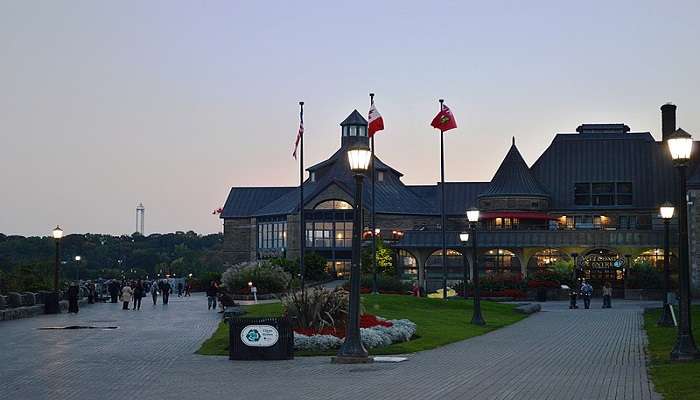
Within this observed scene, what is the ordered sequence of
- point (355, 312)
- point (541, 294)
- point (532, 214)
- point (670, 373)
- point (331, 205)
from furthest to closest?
point (331, 205) → point (532, 214) → point (541, 294) → point (355, 312) → point (670, 373)

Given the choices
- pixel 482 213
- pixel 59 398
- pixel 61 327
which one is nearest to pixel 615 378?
pixel 59 398

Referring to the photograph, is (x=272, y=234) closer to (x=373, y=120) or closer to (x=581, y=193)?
(x=581, y=193)

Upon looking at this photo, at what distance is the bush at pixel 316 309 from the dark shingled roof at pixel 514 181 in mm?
63511

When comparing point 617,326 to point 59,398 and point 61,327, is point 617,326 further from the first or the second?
point 59,398

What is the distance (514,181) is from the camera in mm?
90875

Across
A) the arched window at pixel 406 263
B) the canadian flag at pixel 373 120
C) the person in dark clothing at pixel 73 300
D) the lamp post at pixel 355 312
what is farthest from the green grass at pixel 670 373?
the arched window at pixel 406 263

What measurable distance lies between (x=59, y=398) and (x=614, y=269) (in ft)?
223

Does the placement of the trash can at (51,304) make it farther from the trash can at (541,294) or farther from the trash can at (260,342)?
the trash can at (541,294)

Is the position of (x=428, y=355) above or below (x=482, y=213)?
below

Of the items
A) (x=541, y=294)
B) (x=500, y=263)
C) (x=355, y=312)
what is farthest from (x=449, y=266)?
(x=355, y=312)

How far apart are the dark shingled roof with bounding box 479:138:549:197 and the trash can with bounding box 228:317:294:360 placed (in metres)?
67.7

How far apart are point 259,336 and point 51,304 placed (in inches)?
1017

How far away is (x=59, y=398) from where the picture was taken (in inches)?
667

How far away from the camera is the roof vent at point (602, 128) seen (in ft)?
330
